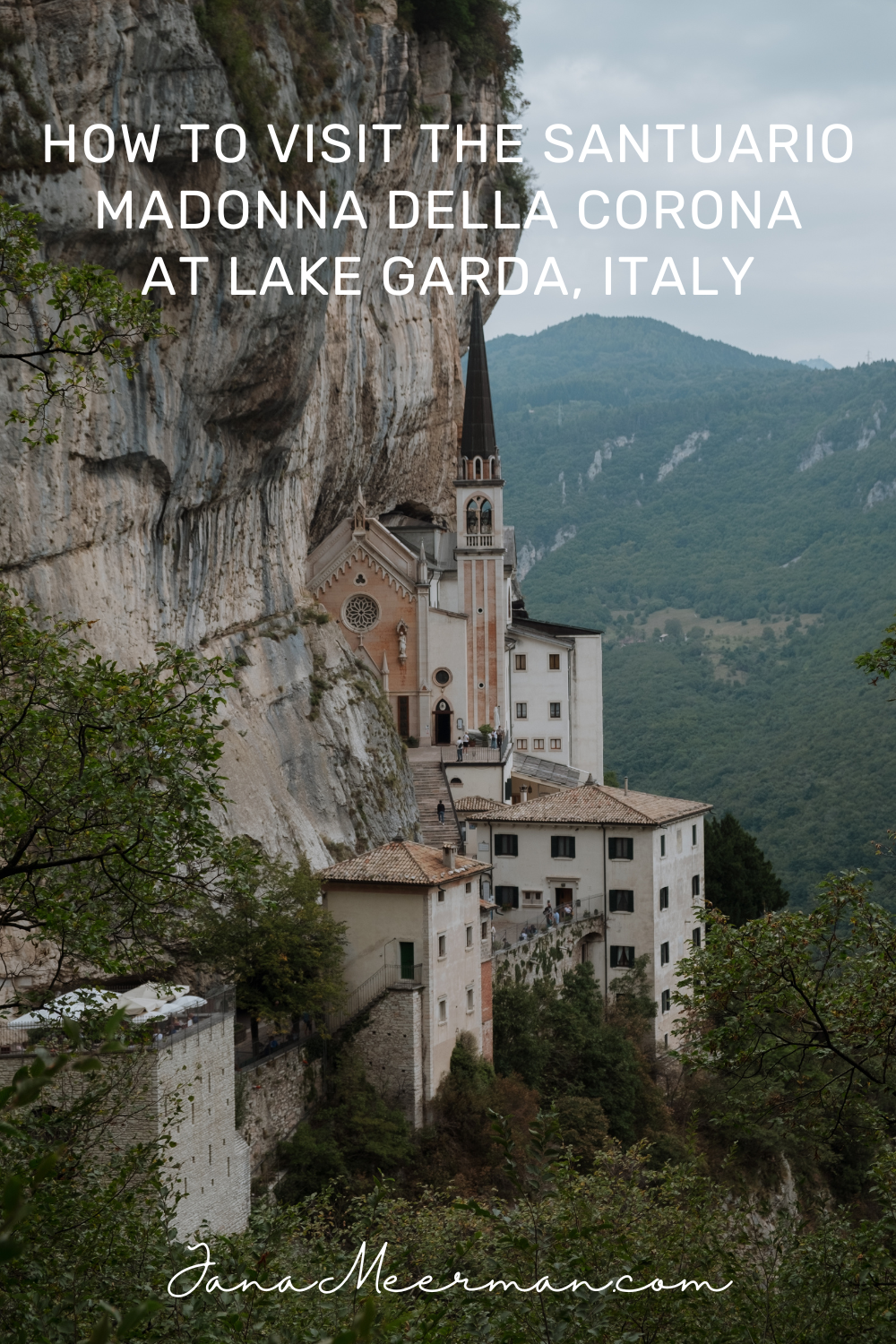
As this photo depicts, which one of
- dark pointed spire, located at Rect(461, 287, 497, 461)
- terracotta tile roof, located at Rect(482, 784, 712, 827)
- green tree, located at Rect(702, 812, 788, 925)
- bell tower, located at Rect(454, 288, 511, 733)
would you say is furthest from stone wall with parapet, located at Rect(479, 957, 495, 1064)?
dark pointed spire, located at Rect(461, 287, 497, 461)

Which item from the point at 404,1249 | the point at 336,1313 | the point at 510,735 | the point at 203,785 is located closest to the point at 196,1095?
the point at 404,1249

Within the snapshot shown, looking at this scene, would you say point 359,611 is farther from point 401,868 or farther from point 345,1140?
point 345,1140

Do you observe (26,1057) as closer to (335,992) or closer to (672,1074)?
(335,992)

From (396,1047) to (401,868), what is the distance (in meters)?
3.95

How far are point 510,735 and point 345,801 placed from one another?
21.6m

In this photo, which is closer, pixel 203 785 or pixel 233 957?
pixel 203 785

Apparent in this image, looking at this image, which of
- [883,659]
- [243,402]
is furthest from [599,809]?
[883,659]

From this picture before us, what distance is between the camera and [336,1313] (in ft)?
48.9

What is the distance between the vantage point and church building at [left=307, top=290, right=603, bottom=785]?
56.7m

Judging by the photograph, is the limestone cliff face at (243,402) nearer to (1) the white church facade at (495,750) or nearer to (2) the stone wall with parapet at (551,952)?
(1) the white church facade at (495,750)

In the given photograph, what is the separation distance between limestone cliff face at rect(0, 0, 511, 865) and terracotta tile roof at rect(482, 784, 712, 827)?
366 centimetres

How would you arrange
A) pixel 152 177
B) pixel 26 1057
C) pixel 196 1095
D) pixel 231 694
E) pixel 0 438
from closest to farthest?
pixel 26 1057
pixel 196 1095
pixel 0 438
pixel 152 177
pixel 231 694

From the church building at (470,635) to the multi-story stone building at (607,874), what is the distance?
27.1 ft

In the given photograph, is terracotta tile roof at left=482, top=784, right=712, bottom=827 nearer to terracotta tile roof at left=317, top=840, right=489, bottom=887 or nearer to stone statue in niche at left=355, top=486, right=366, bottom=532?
terracotta tile roof at left=317, top=840, right=489, bottom=887
